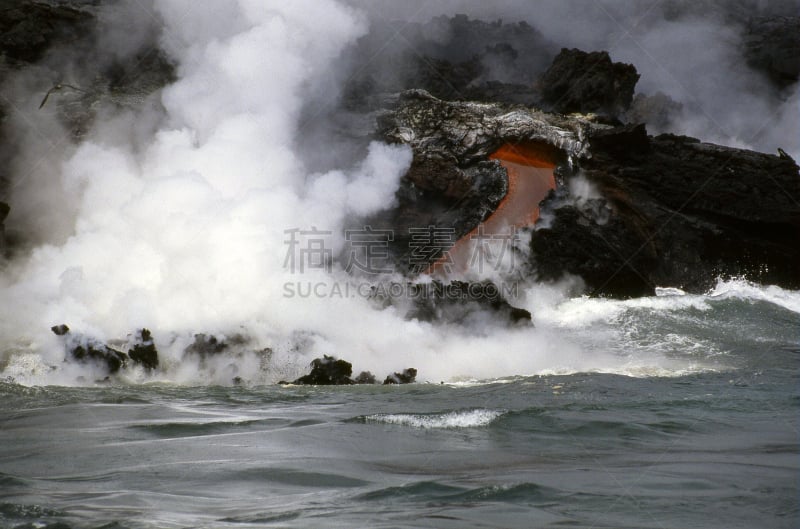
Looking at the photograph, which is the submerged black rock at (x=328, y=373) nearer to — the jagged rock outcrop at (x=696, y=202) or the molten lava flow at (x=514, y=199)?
the molten lava flow at (x=514, y=199)

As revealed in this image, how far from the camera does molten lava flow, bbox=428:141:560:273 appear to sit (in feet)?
Answer: 68.4

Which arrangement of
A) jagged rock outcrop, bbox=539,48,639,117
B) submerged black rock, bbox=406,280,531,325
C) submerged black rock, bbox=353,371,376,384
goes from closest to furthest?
submerged black rock, bbox=353,371,376,384 < submerged black rock, bbox=406,280,531,325 < jagged rock outcrop, bbox=539,48,639,117

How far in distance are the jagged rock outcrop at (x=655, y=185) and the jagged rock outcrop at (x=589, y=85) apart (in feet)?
4.65

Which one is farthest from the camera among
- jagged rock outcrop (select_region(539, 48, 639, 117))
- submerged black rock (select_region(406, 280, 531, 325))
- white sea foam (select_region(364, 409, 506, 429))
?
jagged rock outcrop (select_region(539, 48, 639, 117))

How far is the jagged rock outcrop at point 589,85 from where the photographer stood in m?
24.8

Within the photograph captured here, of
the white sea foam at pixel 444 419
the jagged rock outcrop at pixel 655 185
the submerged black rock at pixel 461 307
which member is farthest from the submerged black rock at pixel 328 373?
the jagged rock outcrop at pixel 655 185

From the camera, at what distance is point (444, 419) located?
8930mm

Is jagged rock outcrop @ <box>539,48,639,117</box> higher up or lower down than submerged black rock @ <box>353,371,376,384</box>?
higher up

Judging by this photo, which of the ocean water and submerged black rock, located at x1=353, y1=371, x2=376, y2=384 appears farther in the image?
submerged black rock, located at x1=353, y1=371, x2=376, y2=384

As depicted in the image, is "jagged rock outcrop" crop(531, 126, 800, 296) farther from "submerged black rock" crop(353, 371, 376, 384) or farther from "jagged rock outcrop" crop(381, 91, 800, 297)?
"submerged black rock" crop(353, 371, 376, 384)

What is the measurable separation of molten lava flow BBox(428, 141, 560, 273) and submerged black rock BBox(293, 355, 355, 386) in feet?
27.0

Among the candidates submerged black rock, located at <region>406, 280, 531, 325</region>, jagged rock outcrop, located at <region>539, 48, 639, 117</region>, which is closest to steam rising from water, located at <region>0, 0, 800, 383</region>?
submerged black rock, located at <region>406, 280, 531, 325</region>

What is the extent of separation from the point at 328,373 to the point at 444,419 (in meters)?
3.86

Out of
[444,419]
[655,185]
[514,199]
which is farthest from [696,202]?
[444,419]
